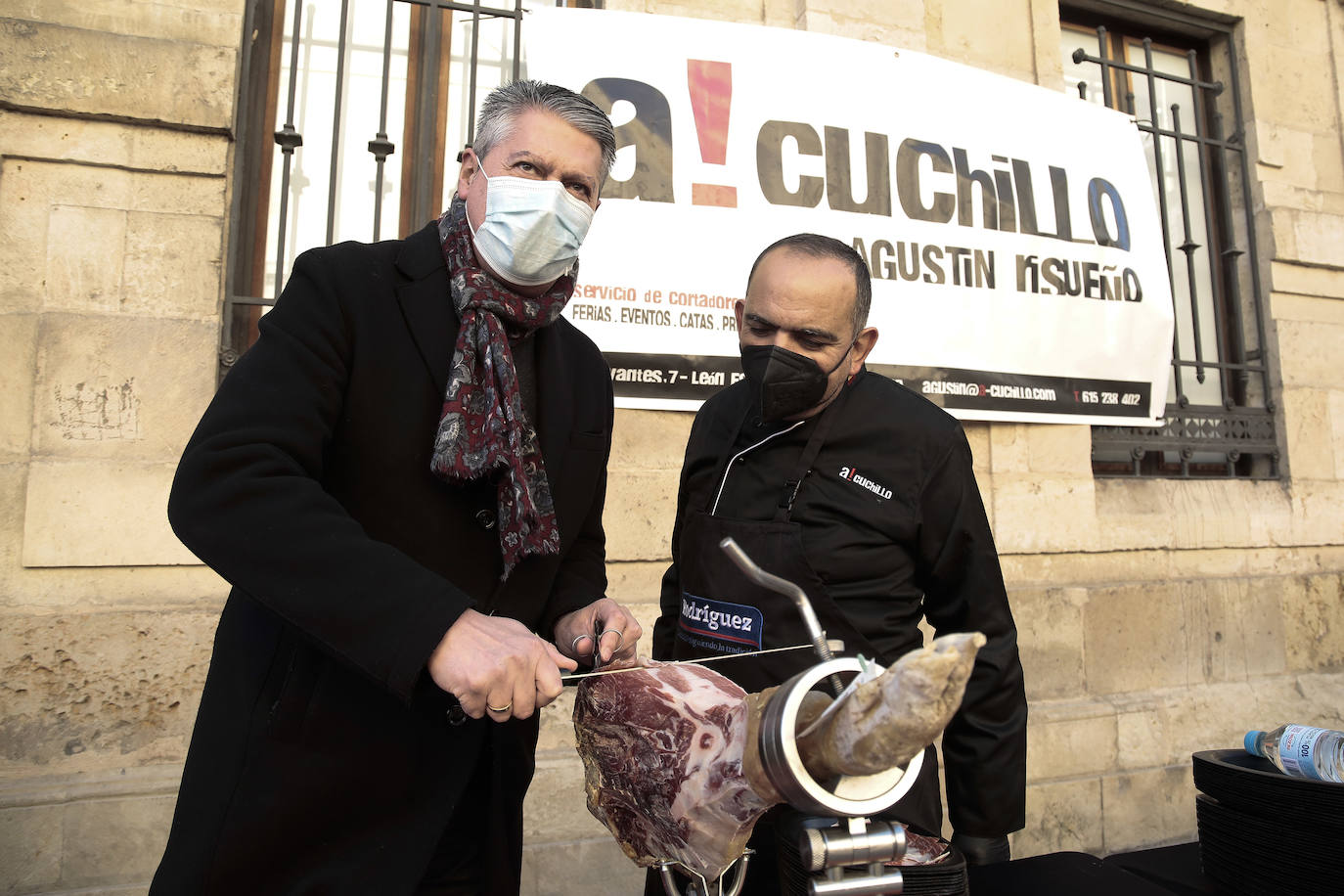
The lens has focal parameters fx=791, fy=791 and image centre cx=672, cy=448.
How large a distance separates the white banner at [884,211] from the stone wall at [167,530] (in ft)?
0.92

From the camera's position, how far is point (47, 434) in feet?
9.70

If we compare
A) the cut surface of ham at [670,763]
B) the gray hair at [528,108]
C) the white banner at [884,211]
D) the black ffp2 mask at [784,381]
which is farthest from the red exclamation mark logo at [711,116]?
the cut surface of ham at [670,763]

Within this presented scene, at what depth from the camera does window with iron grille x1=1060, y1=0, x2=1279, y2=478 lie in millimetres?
4750

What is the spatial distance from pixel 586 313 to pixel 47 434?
208cm

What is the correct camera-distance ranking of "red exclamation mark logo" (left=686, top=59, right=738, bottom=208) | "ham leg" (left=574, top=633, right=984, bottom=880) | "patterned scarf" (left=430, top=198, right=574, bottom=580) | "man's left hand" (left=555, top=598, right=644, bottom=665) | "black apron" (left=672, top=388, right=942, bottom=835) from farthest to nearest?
1. "red exclamation mark logo" (left=686, top=59, right=738, bottom=208)
2. "black apron" (left=672, top=388, right=942, bottom=835)
3. "man's left hand" (left=555, top=598, right=644, bottom=665)
4. "patterned scarf" (left=430, top=198, right=574, bottom=580)
5. "ham leg" (left=574, top=633, right=984, bottom=880)

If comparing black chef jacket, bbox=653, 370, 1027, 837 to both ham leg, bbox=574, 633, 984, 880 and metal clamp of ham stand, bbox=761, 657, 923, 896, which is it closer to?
ham leg, bbox=574, 633, 984, 880

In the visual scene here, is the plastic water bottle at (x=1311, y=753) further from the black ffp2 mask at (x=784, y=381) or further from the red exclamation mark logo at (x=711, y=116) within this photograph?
the red exclamation mark logo at (x=711, y=116)

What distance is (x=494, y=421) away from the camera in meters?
1.33

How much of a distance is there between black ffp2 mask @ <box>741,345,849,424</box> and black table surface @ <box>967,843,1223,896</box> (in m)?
1.10

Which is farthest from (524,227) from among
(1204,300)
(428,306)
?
(1204,300)

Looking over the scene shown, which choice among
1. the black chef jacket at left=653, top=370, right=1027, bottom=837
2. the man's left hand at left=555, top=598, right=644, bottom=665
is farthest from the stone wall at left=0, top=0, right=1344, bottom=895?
the man's left hand at left=555, top=598, right=644, bottom=665

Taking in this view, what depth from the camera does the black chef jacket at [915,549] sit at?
183 centimetres

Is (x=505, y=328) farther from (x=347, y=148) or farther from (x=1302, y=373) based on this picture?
(x=1302, y=373)

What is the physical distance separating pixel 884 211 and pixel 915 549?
2.50m
